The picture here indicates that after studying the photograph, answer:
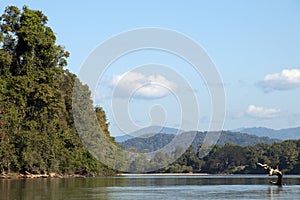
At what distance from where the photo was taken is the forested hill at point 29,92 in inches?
2640

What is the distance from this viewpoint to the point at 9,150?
65688 mm

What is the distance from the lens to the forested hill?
67062 mm

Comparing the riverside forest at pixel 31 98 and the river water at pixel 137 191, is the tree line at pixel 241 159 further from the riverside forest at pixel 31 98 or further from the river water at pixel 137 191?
the river water at pixel 137 191

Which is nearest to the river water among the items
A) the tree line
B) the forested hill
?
the forested hill

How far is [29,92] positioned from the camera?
228ft

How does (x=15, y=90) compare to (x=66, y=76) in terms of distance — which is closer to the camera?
(x=15, y=90)

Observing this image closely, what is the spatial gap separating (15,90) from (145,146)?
244ft

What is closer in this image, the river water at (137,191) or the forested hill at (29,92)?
the river water at (137,191)

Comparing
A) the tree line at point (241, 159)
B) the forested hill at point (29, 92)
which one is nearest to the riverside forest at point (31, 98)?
the forested hill at point (29, 92)

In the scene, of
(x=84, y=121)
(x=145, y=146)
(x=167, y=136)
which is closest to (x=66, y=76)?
(x=84, y=121)

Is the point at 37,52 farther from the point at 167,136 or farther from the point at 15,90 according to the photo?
the point at 167,136

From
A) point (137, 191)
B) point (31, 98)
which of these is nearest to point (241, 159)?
point (31, 98)

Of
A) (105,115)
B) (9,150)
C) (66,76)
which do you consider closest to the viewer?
(9,150)

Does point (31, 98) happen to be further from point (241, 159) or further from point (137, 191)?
point (241, 159)
